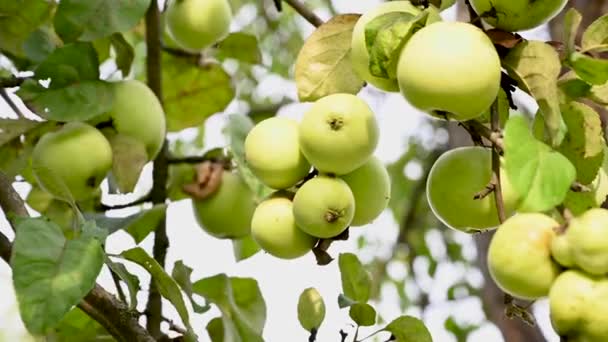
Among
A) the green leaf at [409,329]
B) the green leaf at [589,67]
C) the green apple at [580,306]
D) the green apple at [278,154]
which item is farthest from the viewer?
the green leaf at [409,329]

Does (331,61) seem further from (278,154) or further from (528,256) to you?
(528,256)

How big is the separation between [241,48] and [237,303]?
0.45 meters

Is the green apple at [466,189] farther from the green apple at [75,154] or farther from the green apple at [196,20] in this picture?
the green apple at [196,20]

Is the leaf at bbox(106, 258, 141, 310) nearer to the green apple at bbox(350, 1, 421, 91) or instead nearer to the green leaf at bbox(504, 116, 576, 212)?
the green apple at bbox(350, 1, 421, 91)

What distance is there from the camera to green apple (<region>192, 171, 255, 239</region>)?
117 centimetres

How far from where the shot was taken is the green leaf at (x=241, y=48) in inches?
55.8

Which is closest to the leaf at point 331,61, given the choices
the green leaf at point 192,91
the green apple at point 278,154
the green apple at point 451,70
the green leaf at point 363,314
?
the green apple at point 278,154

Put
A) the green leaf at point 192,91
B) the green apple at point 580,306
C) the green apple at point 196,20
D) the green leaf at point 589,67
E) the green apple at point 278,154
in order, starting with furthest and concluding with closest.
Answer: the green leaf at point 192,91
the green apple at point 196,20
the green apple at point 278,154
the green leaf at point 589,67
the green apple at point 580,306

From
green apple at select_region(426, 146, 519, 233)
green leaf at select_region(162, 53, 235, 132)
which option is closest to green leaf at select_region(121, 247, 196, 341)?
green apple at select_region(426, 146, 519, 233)

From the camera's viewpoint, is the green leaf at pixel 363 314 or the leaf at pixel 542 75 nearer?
the leaf at pixel 542 75

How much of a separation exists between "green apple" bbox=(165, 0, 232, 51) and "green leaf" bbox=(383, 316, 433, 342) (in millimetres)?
398

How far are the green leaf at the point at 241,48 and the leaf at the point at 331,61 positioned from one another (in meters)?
0.66

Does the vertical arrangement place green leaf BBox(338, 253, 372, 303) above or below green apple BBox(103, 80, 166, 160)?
below

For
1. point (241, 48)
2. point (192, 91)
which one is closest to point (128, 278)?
point (192, 91)
